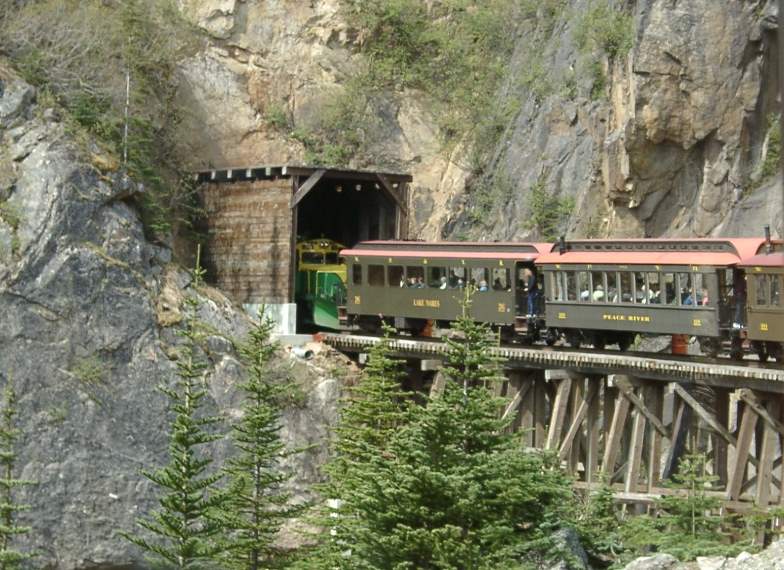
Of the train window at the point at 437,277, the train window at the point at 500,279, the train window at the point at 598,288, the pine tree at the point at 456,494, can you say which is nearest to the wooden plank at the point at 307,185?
the train window at the point at 437,277

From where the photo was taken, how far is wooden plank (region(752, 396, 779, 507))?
82.7ft

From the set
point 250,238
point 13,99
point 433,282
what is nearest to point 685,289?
point 433,282

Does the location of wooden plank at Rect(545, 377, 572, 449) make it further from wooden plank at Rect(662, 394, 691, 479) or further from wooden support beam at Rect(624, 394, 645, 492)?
wooden plank at Rect(662, 394, 691, 479)

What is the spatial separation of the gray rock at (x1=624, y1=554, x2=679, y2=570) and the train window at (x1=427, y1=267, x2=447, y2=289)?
52.4ft

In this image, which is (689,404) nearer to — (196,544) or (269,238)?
(196,544)

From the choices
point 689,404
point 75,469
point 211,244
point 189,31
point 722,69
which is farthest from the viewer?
point 189,31

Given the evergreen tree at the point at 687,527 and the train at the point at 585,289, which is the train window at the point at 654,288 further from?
the evergreen tree at the point at 687,527

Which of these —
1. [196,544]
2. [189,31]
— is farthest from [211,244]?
[196,544]

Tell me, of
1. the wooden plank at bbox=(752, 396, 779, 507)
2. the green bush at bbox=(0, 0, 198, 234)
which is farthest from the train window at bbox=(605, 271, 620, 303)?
the green bush at bbox=(0, 0, 198, 234)

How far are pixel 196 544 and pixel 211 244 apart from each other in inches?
737

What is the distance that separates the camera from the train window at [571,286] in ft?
101

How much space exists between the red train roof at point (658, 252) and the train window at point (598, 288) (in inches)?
12.6

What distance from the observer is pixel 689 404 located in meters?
27.4

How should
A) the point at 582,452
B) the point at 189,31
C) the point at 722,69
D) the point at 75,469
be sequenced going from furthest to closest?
the point at 189,31 → the point at 722,69 → the point at 582,452 → the point at 75,469
